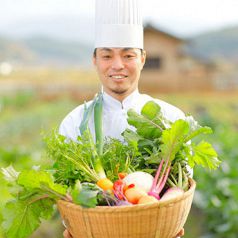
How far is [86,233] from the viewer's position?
238 centimetres

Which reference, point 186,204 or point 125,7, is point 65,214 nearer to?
point 186,204

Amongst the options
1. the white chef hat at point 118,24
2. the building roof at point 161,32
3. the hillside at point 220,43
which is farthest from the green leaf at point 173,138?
the hillside at point 220,43

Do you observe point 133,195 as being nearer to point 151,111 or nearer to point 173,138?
point 173,138

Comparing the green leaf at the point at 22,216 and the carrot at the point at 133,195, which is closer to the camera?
the carrot at the point at 133,195

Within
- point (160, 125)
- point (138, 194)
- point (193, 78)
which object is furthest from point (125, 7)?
point (193, 78)

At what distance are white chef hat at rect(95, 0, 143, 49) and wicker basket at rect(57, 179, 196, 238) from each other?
0.85 metres

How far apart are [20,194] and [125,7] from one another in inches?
42.0

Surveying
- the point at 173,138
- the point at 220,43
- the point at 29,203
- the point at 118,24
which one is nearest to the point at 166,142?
the point at 173,138

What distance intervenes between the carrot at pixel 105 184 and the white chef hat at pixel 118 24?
0.75 meters

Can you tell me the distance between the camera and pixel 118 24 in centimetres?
291

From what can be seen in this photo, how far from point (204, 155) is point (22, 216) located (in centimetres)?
82

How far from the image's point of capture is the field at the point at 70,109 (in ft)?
22.5

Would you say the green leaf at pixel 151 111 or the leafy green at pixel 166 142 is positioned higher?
the green leaf at pixel 151 111

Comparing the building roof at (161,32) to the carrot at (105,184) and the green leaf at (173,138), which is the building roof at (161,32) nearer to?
the green leaf at (173,138)
